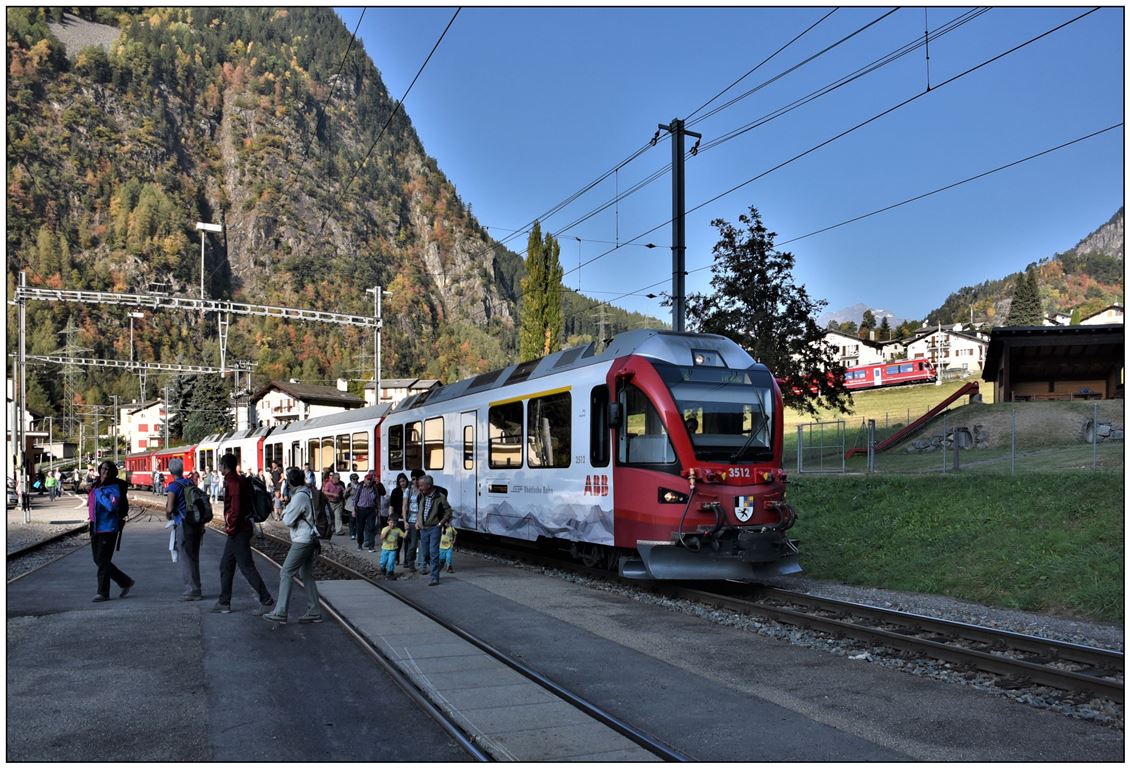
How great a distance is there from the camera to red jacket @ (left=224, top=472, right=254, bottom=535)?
1066 centimetres

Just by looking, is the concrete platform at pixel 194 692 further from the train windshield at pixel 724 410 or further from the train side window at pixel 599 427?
the train windshield at pixel 724 410

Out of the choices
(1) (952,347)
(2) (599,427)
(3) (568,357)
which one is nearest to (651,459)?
(2) (599,427)

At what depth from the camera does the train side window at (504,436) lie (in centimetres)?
1529

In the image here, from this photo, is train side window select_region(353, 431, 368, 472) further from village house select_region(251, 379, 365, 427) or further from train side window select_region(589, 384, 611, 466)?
village house select_region(251, 379, 365, 427)

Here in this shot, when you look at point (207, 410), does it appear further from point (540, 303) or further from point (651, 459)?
point (651, 459)

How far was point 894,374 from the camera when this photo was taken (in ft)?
254

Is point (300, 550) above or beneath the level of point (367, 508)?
above

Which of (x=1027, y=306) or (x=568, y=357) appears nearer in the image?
(x=568, y=357)

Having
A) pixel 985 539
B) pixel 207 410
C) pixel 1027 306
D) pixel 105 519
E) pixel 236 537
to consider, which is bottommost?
pixel 985 539

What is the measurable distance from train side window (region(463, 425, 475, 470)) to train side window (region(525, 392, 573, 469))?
2.52 meters

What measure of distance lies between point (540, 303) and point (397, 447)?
49.7m

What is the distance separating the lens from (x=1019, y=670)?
764cm

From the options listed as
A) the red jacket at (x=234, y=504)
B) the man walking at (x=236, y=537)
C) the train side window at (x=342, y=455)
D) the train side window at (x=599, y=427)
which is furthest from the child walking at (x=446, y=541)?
the train side window at (x=342, y=455)

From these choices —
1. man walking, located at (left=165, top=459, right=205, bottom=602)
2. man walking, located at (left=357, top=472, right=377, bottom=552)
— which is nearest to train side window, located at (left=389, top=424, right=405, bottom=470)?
man walking, located at (left=357, top=472, right=377, bottom=552)
